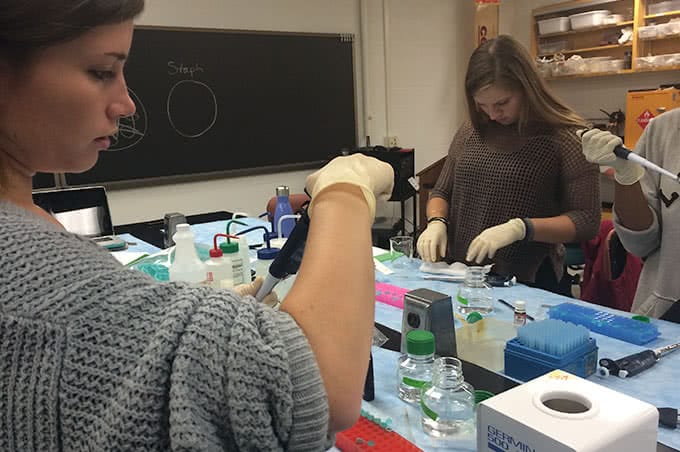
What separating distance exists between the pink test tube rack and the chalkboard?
7.53 feet

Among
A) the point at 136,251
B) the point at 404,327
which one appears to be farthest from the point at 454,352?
the point at 136,251

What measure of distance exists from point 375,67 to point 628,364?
3.69 metres

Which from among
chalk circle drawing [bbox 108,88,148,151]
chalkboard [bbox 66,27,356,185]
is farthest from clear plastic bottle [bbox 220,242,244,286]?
chalk circle drawing [bbox 108,88,148,151]

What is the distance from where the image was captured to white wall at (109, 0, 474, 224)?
11.8 ft

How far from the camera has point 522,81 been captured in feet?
5.91

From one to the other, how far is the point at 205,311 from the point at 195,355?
39mm

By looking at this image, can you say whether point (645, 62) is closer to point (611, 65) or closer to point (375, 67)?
point (611, 65)

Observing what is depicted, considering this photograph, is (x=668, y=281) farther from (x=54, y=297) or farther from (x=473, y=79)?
(x=54, y=297)

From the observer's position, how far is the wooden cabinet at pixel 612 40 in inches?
156

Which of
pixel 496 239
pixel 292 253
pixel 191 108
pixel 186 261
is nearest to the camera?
pixel 292 253

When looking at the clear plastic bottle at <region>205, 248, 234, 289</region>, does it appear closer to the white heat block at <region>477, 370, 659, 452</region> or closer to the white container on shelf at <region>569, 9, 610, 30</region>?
the white heat block at <region>477, 370, 659, 452</region>

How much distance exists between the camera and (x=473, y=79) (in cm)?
191

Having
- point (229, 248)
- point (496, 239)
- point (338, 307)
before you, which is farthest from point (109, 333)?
point (496, 239)

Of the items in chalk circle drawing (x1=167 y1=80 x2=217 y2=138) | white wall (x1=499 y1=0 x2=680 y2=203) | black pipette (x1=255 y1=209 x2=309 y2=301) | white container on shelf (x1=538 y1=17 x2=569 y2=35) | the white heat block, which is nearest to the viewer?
the white heat block
